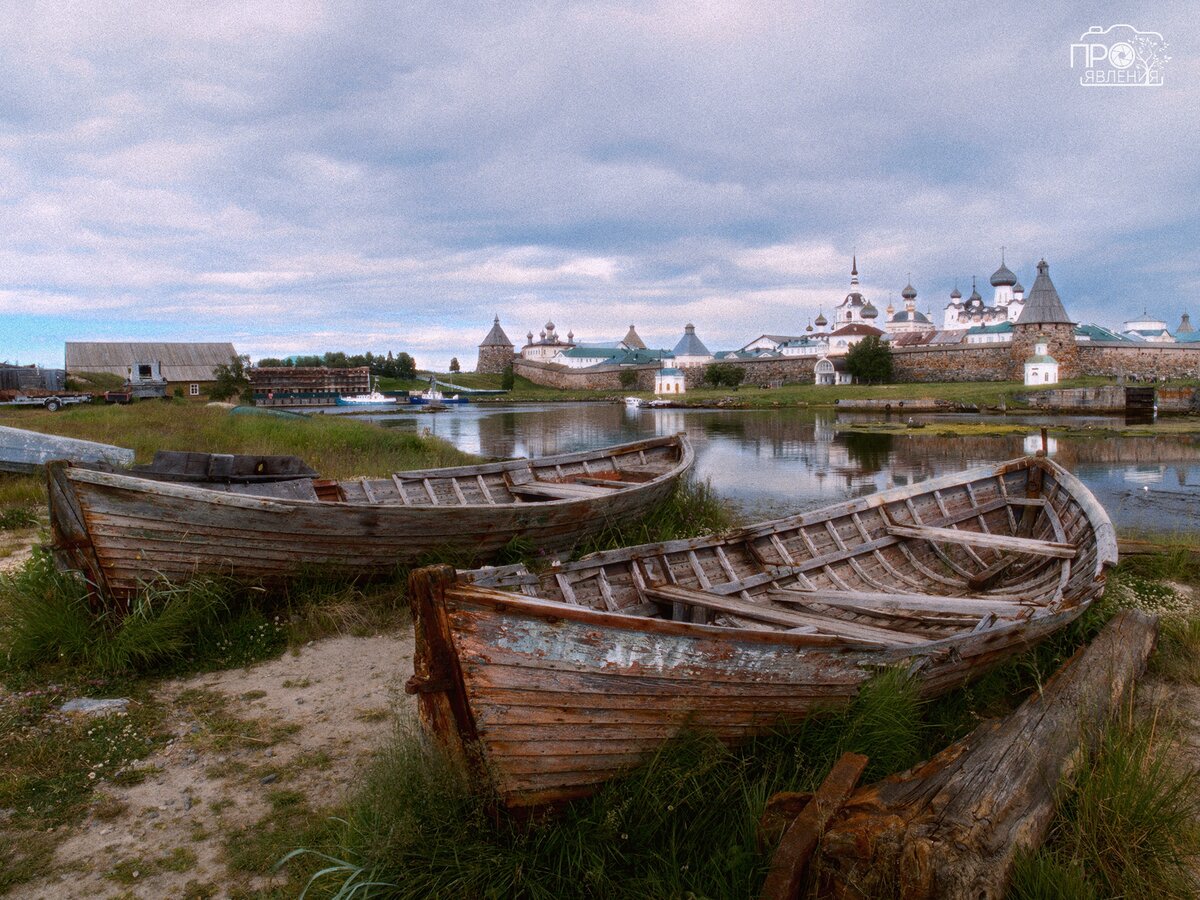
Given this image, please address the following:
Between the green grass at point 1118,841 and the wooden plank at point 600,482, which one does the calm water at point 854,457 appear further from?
the green grass at point 1118,841

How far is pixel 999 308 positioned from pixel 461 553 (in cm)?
11228

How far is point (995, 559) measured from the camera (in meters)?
8.16

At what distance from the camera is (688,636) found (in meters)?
3.38

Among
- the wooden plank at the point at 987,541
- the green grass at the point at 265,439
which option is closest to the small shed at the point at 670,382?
the green grass at the point at 265,439

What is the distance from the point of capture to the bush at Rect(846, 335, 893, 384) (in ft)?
249

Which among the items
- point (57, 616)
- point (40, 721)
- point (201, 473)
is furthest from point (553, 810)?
point (201, 473)

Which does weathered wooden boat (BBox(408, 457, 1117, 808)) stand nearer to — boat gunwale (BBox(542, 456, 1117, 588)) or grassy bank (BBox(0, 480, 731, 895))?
boat gunwale (BBox(542, 456, 1117, 588))

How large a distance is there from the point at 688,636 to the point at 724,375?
90930 mm

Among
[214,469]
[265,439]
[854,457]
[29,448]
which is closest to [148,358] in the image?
[265,439]

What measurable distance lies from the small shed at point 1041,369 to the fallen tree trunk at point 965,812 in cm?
6923

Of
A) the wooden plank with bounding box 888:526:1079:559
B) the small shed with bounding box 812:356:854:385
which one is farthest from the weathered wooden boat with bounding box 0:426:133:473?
the small shed with bounding box 812:356:854:385

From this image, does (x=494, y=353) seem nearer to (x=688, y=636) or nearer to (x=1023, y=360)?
(x=1023, y=360)

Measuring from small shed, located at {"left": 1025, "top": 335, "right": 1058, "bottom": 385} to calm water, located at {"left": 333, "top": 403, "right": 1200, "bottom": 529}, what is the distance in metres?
24.7

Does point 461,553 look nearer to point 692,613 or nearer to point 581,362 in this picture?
point 692,613
